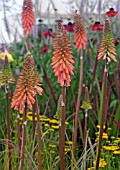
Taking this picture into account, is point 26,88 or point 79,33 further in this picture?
point 79,33

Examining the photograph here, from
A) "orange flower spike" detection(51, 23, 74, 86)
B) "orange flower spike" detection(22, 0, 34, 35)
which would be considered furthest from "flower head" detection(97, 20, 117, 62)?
"orange flower spike" detection(22, 0, 34, 35)

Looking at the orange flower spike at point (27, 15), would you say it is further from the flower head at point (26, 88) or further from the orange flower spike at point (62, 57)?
the flower head at point (26, 88)

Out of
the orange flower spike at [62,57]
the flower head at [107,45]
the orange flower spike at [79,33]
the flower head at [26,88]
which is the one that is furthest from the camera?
the orange flower spike at [79,33]

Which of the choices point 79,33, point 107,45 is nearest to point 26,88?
point 107,45

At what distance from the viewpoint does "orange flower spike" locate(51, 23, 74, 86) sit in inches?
73.7

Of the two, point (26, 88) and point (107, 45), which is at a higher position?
point (107, 45)

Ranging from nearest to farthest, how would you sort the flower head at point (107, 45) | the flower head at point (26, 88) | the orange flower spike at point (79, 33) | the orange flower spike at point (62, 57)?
the flower head at point (26, 88) < the orange flower spike at point (62, 57) < the flower head at point (107, 45) < the orange flower spike at point (79, 33)

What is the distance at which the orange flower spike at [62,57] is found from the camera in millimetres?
1871

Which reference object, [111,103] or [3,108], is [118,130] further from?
[3,108]

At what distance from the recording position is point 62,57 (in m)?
1.95

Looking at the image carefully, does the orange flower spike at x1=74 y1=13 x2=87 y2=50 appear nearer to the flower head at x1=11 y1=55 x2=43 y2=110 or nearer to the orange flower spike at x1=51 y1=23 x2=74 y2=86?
the orange flower spike at x1=51 y1=23 x2=74 y2=86

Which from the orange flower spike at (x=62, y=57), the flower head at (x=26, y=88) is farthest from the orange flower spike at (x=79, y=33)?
the flower head at (x=26, y=88)

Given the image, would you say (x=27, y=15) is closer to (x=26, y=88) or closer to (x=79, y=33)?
(x=79, y=33)

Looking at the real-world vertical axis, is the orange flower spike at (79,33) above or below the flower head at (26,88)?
above
